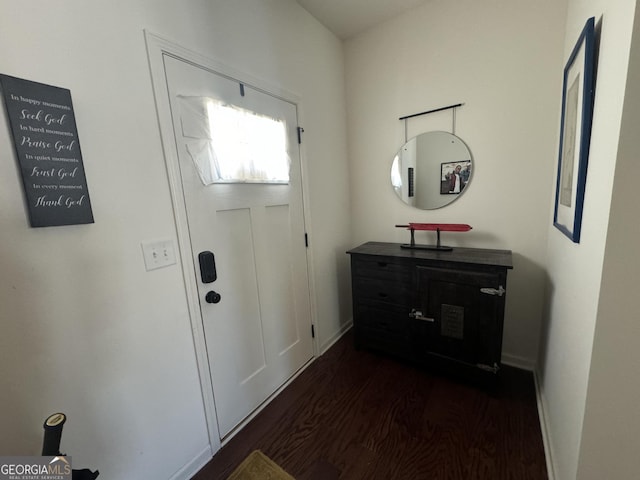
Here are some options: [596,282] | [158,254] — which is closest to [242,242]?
[158,254]

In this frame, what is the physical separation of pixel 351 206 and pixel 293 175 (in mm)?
852

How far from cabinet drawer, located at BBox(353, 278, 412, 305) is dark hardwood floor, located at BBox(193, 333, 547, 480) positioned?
21.7 inches

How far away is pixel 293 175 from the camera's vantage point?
188 cm

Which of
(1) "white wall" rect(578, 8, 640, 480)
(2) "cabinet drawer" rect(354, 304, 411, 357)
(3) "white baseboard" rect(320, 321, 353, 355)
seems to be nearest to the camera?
(1) "white wall" rect(578, 8, 640, 480)

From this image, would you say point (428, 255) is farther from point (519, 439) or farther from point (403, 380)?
point (519, 439)

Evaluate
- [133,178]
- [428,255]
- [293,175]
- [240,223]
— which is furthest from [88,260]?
[428,255]

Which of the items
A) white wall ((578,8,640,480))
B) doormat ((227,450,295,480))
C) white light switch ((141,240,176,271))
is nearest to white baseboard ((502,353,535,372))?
white wall ((578,8,640,480))

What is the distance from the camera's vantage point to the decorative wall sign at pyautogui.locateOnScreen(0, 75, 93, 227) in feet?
2.61

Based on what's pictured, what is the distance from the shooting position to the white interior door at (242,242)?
1281 millimetres

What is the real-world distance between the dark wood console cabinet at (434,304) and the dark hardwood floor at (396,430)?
0.21 m

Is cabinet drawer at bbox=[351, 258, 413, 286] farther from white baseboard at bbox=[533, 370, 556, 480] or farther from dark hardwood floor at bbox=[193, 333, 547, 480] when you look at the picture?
white baseboard at bbox=[533, 370, 556, 480]

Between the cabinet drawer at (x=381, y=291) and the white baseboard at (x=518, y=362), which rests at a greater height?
the cabinet drawer at (x=381, y=291)

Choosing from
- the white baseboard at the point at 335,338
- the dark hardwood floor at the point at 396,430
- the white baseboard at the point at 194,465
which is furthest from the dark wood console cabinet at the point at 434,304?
the white baseboard at the point at 194,465

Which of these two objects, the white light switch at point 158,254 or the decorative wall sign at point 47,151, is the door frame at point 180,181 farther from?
the decorative wall sign at point 47,151
